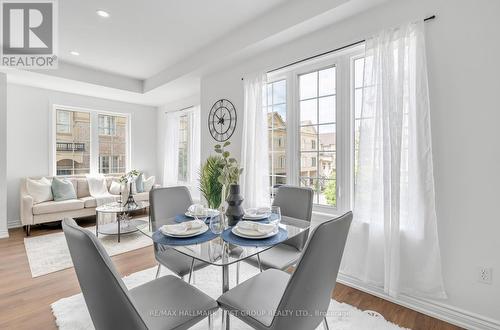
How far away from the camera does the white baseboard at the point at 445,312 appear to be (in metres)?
1.66

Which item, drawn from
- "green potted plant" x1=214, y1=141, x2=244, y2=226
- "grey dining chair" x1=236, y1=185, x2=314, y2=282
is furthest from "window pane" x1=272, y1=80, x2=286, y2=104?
"green potted plant" x1=214, y1=141, x2=244, y2=226

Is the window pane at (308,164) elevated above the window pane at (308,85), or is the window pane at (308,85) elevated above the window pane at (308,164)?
the window pane at (308,85)

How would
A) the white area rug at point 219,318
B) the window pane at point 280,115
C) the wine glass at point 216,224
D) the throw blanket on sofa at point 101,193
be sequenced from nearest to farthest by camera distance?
the wine glass at point 216,224 → the white area rug at point 219,318 → the window pane at point 280,115 → the throw blanket on sofa at point 101,193

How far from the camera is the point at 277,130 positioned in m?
3.02

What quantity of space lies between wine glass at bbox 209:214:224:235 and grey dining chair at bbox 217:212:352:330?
1.20 feet

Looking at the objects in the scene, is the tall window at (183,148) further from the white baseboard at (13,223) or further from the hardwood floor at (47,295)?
the white baseboard at (13,223)

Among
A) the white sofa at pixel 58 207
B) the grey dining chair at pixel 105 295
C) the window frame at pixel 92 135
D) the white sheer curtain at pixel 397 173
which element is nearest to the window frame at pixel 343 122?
the white sheer curtain at pixel 397 173

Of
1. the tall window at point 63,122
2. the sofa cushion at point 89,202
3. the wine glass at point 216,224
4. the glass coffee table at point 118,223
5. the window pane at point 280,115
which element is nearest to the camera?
the wine glass at point 216,224

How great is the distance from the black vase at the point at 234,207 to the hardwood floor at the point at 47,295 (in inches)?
46.9

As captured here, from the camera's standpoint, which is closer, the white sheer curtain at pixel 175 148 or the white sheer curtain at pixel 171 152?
the white sheer curtain at pixel 175 148

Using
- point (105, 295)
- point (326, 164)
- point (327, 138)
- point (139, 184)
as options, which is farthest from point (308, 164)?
point (139, 184)

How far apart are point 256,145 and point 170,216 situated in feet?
4.40

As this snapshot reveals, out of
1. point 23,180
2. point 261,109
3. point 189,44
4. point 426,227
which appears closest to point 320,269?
point 426,227

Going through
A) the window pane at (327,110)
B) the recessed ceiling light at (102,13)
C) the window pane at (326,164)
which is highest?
the recessed ceiling light at (102,13)
